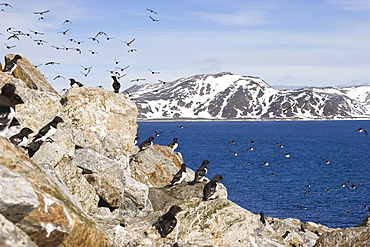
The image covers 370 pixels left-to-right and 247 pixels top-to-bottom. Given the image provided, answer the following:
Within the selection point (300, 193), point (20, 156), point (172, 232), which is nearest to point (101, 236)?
point (20, 156)

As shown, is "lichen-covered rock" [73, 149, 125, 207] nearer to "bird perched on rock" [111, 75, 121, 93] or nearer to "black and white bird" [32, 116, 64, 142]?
"black and white bird" [32, 116, 64, 142]

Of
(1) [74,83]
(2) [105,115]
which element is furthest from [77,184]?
(1) [74,83]

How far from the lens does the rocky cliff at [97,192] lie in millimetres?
11016

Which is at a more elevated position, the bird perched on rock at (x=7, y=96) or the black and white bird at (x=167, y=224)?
the bird perched on rock at (x=7, y=96)

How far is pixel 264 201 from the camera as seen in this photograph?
224 feet

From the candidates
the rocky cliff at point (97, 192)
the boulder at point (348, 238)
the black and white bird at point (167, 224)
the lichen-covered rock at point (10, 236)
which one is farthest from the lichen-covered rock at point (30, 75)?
the lichen-covered rock at point (10, 236)

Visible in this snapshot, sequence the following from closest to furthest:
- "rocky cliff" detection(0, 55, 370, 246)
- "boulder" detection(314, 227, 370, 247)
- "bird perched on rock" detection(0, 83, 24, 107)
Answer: "rocky cliff" detection(0, 55, 370, 246), "bird perched on rock" detection(0, 83, 24, 107), "boulder" detection(314, 227, 370, 247)

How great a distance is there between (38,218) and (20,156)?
2.55 m

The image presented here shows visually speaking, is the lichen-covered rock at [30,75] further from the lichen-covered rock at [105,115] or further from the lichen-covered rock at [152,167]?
the lichen-covered rock at [152,167]

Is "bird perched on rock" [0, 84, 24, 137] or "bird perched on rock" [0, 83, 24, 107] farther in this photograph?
"bird perched on rock" [0, 83, 24, 107]

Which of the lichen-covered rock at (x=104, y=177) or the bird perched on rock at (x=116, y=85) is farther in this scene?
the bird perched on rock at (x=116, y=85)

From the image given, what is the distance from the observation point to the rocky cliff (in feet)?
36.1

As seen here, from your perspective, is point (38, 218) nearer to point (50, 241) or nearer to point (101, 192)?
point (50, 241)

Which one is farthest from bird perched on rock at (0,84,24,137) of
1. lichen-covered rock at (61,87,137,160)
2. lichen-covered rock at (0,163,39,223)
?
lichen-covered rock at (61,87,137,160)
